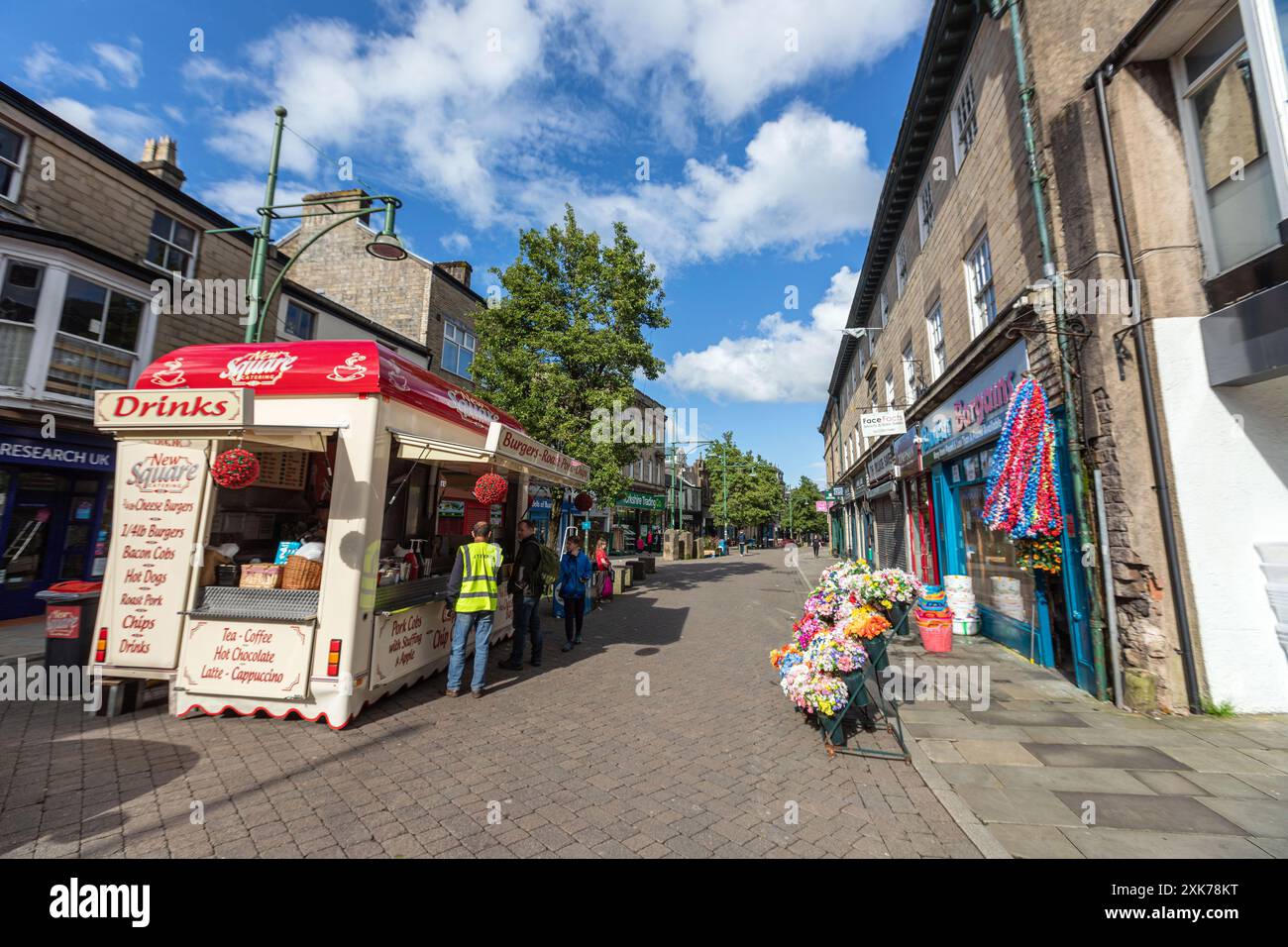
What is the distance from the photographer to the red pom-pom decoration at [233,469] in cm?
495

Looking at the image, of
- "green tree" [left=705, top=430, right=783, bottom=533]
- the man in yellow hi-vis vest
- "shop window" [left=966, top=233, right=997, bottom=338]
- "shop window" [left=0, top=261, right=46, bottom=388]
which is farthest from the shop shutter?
"green tree" [left=705, top=430, right=783, bottom=533]

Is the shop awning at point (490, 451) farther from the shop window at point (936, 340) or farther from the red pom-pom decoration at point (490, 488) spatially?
the shop window at point (936, 340)

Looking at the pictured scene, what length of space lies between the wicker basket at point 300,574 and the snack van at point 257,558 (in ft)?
0.04

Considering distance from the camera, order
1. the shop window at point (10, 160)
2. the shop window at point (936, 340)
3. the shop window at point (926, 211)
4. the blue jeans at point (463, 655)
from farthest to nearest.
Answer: the shop window at point (926, 211)
the shop window at point (936, 340)
the shop window at point (10, 160)
the blue jeans at point (463, 655)

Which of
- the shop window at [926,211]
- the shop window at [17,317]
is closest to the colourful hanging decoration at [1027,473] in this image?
the shop window at [926,211]

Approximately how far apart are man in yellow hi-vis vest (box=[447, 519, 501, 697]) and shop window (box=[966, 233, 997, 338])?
8898mm

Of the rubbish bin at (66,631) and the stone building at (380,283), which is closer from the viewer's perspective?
the rubbish bin at (66,631)

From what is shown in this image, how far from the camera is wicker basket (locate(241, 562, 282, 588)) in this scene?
18.7 ft

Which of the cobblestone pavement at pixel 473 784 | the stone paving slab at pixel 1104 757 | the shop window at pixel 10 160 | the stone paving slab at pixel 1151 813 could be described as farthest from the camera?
the shop window at pixel 10 160

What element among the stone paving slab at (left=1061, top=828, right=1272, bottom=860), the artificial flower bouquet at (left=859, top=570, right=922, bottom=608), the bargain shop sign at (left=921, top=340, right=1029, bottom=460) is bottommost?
the stone paving slab at (left=1061, top=828, right=1272, bottom=860)

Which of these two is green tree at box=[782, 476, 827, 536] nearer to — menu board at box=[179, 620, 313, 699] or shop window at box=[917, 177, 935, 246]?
shop window at box=[917, 177, 935, 246]

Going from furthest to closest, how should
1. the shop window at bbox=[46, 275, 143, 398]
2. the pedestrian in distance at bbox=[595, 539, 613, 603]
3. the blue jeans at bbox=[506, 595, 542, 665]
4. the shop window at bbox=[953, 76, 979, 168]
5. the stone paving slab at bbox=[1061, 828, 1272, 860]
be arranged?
the pedestrian in distance at bbox=[595, 539, 613, 603] → the shop window at bbox=[46, 275, 143, 398] → the shop window at bbox=[953, 76, 979, 168] → the blue jeans at bbox=[506, 595, 542, 665] → the stone paving slab at bbox=[1061, 828, 1272, 860]

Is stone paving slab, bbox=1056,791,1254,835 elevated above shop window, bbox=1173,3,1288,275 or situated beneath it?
situated beneath
